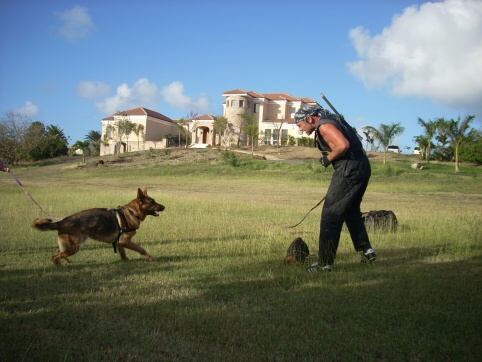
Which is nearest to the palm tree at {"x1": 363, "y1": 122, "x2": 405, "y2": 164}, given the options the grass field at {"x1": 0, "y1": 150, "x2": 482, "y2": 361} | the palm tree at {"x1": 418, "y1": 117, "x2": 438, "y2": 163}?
the palm tree at {"x1": 418, "y1": 117, "x2": 438, "y2": 163}

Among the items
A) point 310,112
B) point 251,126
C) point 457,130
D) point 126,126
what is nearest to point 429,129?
point 457,130

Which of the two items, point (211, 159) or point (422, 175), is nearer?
point (422, 175)

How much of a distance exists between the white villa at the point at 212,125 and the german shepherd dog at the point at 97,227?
2119 inches

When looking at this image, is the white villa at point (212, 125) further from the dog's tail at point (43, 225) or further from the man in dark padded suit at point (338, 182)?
the dog's tail at point (43, 225)

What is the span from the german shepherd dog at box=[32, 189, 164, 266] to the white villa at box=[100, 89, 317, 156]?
5382 cm

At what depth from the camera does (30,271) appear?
5.75 metres

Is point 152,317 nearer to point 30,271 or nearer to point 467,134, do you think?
point 30,271

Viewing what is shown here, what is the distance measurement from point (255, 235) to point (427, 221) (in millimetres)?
4937

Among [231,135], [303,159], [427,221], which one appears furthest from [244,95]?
[427,221]

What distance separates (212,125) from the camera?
6272cm

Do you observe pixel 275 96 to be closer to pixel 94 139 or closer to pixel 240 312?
pixel 94 139

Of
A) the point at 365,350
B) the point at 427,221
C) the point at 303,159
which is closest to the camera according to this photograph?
the point at 365,350

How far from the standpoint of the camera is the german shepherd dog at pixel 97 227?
5.98m

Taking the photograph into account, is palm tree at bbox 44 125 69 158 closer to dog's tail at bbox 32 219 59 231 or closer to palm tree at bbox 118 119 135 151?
palm tree at bbox 118 119 135 151
